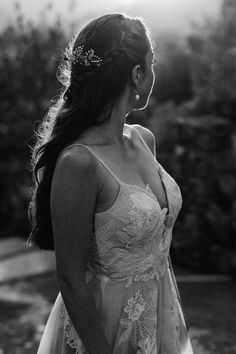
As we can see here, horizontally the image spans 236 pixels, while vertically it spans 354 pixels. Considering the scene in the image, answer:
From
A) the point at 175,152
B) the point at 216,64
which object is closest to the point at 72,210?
the point at 175,152

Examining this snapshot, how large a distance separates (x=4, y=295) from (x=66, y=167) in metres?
4.55

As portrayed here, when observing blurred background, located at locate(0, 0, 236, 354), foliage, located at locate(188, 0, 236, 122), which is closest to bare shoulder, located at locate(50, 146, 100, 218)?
blurred background, located at locate(0, 0, 236, 354)

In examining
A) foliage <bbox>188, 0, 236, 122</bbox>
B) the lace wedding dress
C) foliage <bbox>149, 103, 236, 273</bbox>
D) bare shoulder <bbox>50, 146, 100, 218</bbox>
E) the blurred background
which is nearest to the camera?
bare shoulder <bbox>50, 146, 100, 218</bbox>

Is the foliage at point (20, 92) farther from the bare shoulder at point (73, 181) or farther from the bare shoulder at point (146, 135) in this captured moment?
the bare shoulder at point (73, 181)

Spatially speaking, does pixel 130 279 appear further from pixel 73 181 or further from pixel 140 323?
pixel 73 181

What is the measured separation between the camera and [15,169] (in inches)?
375

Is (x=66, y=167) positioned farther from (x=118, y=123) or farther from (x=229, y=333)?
(x=229, y=333)

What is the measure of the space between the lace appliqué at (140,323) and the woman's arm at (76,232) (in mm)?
168

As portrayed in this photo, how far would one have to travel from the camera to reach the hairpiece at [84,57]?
187 centimetres

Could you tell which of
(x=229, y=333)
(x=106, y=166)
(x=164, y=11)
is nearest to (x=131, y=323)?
(x=106, y=166)

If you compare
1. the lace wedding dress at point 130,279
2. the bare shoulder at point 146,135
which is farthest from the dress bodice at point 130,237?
the bare shoulder at point 146,135

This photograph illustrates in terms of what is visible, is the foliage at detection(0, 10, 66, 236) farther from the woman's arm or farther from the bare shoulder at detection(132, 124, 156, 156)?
the woman's arm

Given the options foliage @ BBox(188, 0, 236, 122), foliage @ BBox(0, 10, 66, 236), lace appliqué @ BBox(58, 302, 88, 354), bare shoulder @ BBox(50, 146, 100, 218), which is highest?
bare shoulder @ BBox(50, 146, 100, 218)

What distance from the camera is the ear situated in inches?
75.0
